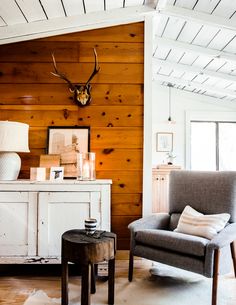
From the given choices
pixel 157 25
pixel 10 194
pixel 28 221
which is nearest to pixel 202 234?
pixel 28 221

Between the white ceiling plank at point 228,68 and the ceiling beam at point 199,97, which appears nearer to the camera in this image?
the white ceiling plank at point 228,68

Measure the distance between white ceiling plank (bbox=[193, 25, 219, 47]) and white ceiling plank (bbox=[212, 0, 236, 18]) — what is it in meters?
0.36

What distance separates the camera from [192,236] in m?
2.31

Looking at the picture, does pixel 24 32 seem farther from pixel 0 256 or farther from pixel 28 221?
pixel 0 256

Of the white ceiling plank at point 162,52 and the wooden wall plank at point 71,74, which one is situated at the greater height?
the white ceiling plank at point 162,52

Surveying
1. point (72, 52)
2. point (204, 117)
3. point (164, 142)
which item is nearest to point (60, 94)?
point (72, 52)

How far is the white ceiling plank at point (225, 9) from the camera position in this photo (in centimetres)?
290

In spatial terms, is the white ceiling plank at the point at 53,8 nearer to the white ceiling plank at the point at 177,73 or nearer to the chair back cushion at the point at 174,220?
the chair back cushion at the point at 174,220

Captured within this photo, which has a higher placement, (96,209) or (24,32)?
(24,32)

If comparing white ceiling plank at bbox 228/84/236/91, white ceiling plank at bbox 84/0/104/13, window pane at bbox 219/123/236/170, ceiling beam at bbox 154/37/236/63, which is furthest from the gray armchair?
window pane at bbox 219/123/236/170

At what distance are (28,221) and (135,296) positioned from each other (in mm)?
1044

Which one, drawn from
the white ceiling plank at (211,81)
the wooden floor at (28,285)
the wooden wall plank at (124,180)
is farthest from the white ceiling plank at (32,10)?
the white ceiling plank at (211,81)

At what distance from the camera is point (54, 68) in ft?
10.4

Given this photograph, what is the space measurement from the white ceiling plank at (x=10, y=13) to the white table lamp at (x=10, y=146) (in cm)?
102
